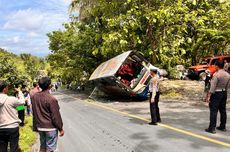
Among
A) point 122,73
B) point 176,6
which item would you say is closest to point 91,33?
point 122,73

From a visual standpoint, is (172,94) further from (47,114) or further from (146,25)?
(47,114)

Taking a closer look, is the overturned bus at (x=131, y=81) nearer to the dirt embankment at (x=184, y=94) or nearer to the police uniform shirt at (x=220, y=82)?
the dirt embankment at (x=184, y=94)

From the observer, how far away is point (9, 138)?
646 centimetres

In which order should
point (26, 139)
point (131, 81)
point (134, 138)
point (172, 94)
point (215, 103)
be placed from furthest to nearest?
point (172, 94)
point (131, 81)
point (26, 139)
point (215, 103)
point (134, 138)

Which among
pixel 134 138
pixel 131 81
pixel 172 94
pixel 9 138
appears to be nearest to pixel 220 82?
pixel 134 138

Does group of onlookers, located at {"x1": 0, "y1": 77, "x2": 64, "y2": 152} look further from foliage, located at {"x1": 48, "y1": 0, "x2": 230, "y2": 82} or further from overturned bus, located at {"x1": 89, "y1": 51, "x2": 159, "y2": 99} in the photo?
foliage, located at {"x1": 48, "y1": 0, "x2": 230, "y2": 82}

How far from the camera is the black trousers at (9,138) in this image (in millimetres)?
6332

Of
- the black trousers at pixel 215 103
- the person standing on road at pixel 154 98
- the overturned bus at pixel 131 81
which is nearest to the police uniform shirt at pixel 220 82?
the black trousers at pixel 215 103

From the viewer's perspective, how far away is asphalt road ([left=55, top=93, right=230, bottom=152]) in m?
7.68

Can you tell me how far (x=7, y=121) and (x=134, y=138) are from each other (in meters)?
3.69

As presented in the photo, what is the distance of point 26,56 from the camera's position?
303 feet

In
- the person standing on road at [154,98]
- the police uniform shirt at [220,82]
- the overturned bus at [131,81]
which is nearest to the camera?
the police uniform shirt at [220,82]

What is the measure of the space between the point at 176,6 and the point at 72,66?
15100 mm

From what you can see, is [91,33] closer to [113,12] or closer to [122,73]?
[113,12]
